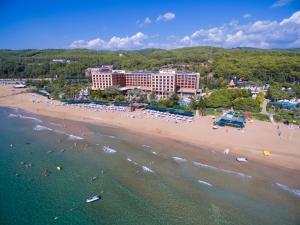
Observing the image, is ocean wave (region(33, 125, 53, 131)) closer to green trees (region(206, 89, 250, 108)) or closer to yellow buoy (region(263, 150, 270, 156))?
green trees (region(206, 89, 250, 108))

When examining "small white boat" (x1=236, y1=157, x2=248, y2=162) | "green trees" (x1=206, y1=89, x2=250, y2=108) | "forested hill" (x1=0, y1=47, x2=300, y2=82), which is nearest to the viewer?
"small white boat" (x1=236, y1=157, x2=248, y2=162)

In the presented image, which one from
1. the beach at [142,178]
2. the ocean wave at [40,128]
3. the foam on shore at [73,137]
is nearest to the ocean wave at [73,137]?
the foam on shore at [73,137]

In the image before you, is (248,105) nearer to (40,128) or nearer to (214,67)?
(40,128)

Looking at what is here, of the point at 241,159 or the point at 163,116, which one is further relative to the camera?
the point at 163,116

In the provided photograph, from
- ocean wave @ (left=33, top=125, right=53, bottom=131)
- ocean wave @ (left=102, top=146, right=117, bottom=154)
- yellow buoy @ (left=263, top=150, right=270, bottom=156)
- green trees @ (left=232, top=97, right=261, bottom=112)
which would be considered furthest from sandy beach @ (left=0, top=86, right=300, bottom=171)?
ocean wave @ (left=102, top=146, right=117, bottom=154)

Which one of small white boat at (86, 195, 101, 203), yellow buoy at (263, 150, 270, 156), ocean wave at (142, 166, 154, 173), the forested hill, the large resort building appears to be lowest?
small white boat at (86, 195, 101, 203)

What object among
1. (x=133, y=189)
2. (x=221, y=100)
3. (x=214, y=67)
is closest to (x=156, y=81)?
(x=221, y=100)

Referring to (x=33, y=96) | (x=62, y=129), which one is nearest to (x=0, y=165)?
A: (x=62, y=129)
